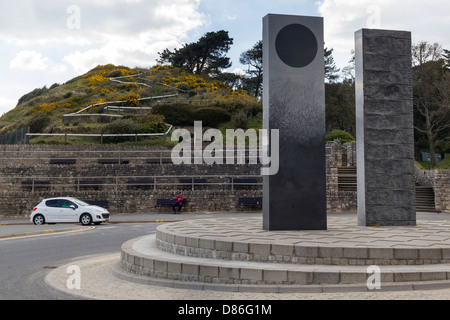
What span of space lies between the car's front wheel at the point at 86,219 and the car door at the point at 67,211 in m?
0.30

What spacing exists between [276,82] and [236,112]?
33008 millimetres

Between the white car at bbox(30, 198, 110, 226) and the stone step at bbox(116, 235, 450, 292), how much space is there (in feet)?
38.9

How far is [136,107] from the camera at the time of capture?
48.3 metres

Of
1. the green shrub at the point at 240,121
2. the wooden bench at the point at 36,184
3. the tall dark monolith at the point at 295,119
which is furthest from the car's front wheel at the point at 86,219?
the green shrub at the point at 240,121

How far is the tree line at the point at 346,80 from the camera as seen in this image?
42.3m

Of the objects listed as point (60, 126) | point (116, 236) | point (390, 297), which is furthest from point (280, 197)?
point (60, 126)

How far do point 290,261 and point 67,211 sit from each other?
1450cm

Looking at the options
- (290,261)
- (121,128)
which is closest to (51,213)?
(290,261)

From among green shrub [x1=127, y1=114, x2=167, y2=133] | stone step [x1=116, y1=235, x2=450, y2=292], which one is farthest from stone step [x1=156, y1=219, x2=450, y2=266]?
green shrub [x1=127, y1=114, x2=167, y2=133]

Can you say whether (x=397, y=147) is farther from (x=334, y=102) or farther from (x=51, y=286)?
(x=334, y=102)

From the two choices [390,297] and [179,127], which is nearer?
[390,297]

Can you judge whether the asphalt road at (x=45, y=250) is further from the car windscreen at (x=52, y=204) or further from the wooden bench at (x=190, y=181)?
the wooden bench at (x=190, y=181)

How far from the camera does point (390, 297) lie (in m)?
6.41

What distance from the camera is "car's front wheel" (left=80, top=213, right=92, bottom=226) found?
1955 cm
